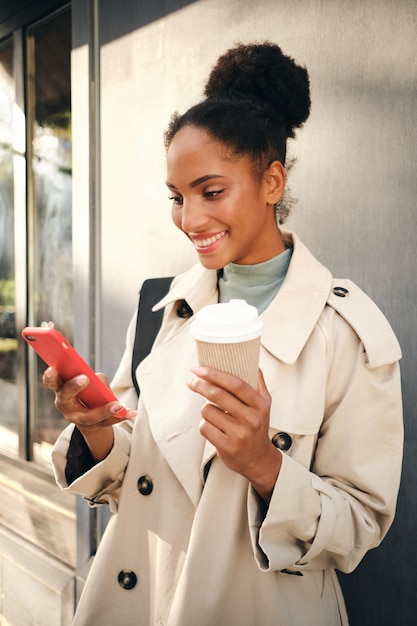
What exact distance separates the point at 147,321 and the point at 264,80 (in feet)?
2.28

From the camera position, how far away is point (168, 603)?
1.27m

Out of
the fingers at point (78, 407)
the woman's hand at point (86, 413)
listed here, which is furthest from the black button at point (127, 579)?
the fingers at point (78, 407)

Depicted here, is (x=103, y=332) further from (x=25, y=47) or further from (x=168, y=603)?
(x=25, y=47)

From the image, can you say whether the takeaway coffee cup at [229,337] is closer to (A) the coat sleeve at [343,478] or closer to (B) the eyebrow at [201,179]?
(A) the coat sleeve at [343,478]

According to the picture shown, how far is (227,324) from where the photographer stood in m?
0.85

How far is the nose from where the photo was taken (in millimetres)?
1195

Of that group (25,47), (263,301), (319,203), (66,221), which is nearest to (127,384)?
(263,301)

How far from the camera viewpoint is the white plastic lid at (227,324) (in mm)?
847

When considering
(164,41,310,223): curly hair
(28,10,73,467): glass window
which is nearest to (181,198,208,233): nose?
(164,41,310,223): curly hair

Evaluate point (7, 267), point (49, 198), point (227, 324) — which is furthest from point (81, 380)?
point (7, 267)

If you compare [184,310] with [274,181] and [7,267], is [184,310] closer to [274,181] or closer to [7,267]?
[274,181]

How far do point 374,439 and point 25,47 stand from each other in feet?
10.8

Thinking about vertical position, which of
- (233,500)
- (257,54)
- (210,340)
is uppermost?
(257,54)

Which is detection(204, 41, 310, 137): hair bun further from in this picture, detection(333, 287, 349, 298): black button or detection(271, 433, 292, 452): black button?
detection(271, 433, 292, 452): black button
